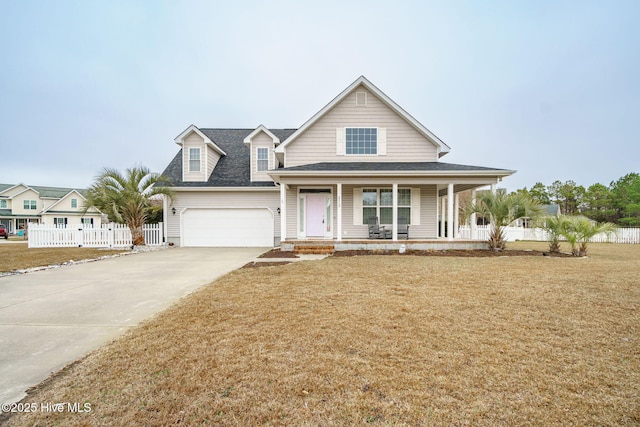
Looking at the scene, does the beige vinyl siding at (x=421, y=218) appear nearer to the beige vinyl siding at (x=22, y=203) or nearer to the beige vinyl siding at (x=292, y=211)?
the beige vinyl siding at (x=292, y=211)

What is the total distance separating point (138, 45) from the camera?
2172 centimetres

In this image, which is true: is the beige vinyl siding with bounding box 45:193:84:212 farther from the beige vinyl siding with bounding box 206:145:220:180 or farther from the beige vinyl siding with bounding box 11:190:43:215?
the beige vinyl siding with bounding box 206:145:220:180

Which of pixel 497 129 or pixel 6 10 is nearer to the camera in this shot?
pixel 6 10

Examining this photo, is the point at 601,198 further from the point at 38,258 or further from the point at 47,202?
the point at 47,202

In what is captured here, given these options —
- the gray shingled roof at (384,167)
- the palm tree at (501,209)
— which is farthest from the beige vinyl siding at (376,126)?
the palm tree at (501,209)

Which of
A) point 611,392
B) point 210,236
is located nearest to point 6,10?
point 210,236

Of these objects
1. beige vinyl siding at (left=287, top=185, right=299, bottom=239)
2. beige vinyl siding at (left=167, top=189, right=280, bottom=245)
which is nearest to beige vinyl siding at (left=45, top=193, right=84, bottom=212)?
beige vinyl siding at (left=167, top=189, right=280, bottom=245)

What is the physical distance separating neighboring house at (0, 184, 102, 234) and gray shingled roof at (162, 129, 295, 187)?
27.7 meters

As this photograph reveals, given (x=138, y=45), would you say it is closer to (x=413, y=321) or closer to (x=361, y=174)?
(x=361, y=174)

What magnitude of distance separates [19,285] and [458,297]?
972 centimetres

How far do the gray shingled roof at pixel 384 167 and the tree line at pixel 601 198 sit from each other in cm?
1973

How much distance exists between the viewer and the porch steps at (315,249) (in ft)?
38.6

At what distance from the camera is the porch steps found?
11754mm

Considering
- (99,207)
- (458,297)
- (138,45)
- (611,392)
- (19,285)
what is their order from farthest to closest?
(138,45) < (99,207) < (19,285) < (458,297) < (611,392)
